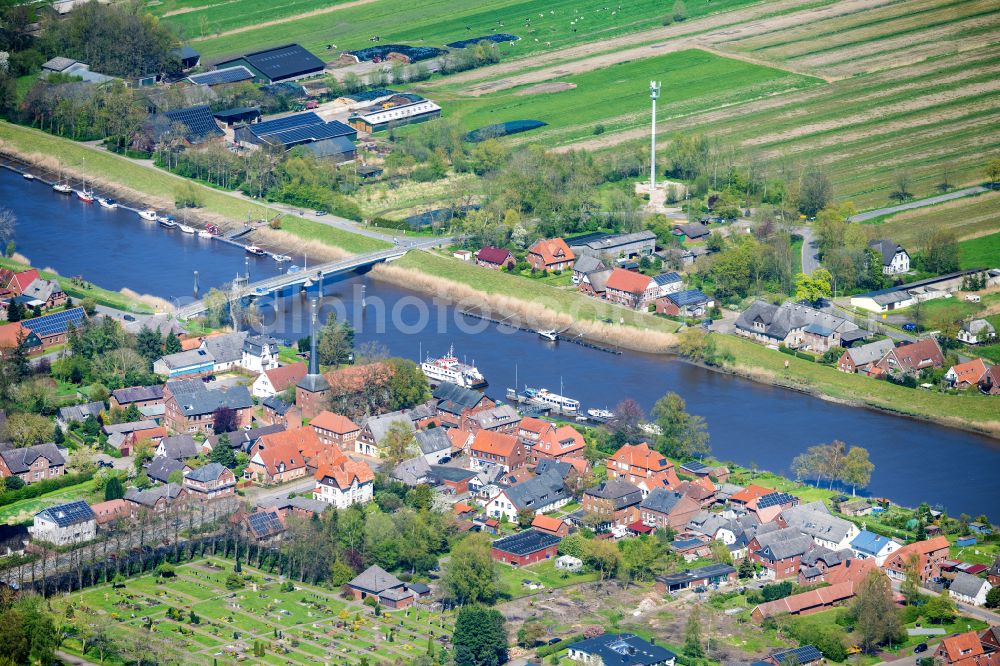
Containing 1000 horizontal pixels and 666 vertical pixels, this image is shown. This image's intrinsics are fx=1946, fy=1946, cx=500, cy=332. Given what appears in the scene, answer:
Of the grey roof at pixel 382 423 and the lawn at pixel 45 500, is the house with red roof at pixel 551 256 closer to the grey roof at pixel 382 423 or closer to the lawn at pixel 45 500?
the grey roof at pixel 382 423

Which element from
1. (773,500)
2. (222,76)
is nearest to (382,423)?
(773,500)

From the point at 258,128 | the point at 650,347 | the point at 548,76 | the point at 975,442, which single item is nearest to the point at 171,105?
the point at 258,128

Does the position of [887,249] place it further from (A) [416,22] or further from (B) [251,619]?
(A) [416,22]

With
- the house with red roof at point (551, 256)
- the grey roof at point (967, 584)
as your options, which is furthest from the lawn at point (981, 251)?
the grey roof at point (967, 584)

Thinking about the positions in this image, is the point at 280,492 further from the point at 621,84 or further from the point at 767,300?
the point at 621,84

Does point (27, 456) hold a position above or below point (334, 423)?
above

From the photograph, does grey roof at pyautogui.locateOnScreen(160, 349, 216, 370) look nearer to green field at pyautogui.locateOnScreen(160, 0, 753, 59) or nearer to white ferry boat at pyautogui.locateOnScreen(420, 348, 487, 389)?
white ferry boat at pyautogui.locateOnScreen(420, 348, 487, 389)
